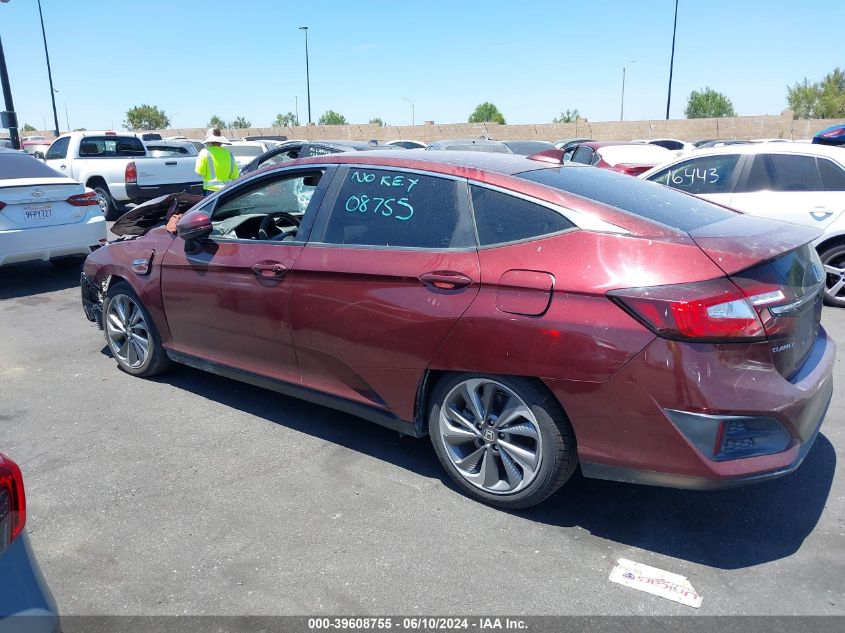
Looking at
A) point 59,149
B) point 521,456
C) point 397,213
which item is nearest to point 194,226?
point 397,213

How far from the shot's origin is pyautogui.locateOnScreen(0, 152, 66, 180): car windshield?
812 centimetres

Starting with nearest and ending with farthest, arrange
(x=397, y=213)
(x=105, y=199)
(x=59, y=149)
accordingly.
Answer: (x=397, y=213), (x=105, y=199), (x=59, y=149)

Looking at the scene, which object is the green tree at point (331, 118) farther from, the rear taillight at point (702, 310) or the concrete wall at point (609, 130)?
the rear taillight at point (702, 310)

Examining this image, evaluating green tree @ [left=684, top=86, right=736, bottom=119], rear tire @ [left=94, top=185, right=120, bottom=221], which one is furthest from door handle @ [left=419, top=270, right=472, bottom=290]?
green tree @ [left=684, top=86, right=736, bottom=119]

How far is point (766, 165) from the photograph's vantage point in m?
7.46

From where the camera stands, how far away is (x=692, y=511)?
3381 mm

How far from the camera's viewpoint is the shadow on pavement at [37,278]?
8433mm

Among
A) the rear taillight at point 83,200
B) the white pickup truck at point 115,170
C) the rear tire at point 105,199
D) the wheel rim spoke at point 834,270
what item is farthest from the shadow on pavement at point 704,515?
the rear tire at point 105,199

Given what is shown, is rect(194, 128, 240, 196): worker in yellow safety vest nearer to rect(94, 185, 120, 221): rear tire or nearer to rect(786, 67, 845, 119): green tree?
rect(94, 185, 120, 221): rear tire

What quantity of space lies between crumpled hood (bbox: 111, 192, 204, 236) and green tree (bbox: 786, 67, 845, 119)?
69.4 metres

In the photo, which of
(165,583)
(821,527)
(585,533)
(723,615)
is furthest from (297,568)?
(821,527)

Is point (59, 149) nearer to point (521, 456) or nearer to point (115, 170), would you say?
point (115, 170)

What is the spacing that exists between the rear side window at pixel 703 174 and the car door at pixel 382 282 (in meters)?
4.87

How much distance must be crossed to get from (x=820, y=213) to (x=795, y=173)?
0.52 meters
